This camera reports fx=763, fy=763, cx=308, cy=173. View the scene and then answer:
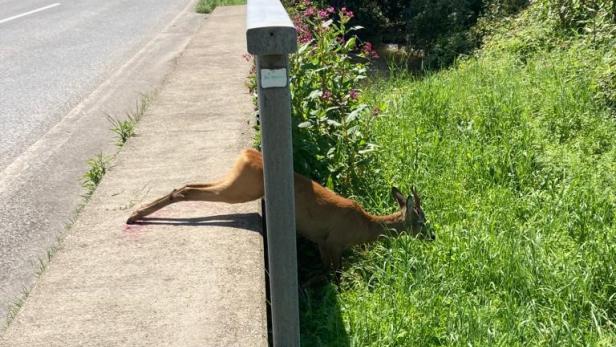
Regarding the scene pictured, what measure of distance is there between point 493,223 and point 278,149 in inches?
92.8

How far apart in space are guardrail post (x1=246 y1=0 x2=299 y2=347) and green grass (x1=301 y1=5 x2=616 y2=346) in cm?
79

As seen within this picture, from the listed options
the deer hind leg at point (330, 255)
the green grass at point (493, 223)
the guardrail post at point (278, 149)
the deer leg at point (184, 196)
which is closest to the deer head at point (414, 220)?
the green grass at point (493, 223)

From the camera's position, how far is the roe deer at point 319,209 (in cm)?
426

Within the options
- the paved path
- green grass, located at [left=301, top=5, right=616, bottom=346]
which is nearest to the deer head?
green grass, located at [left=301, top=5, right=616, bottom=346]

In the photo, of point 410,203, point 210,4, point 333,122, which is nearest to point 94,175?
point 333,122

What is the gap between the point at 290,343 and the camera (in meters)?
3.00

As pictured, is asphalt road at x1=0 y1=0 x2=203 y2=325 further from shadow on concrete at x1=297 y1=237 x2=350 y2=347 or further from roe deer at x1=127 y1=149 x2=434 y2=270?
shadow on concrete at x1=297 y1=237 x2=350 y2=347

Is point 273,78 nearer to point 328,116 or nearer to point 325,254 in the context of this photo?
point 325,254

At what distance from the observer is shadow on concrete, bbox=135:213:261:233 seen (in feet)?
13.8

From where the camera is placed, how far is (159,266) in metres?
3.73

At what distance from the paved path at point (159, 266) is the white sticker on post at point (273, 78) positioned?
1.13m

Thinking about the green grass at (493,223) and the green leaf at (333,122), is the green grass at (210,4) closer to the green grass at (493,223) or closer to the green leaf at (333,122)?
the green grass at (493,223)

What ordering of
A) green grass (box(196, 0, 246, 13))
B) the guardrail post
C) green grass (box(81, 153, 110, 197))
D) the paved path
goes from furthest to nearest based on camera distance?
green grass (box(196, 0, 246, 13))
green grass (box(81, 153, 110, 197))
the paved path
the guardrail post

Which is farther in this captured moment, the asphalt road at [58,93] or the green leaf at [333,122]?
the asphalt road at [58,93]
